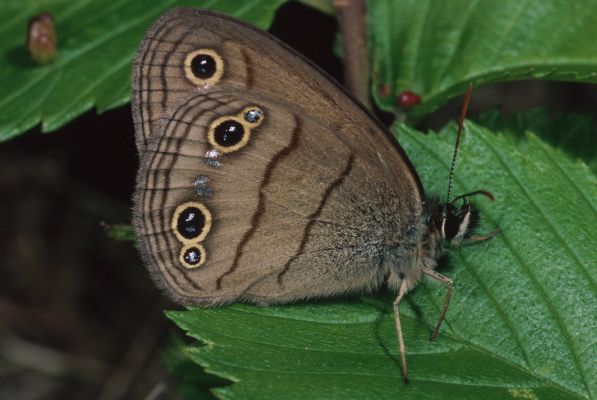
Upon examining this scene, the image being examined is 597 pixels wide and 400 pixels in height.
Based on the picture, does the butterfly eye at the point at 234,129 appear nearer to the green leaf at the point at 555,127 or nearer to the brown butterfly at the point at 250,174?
the brown butterfly at the point at 250,174

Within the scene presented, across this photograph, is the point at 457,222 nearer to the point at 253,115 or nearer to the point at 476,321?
the point at 476,321

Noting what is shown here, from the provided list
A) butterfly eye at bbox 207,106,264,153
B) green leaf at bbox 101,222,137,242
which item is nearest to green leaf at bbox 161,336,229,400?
green leaf at bbox 101,222,137,242

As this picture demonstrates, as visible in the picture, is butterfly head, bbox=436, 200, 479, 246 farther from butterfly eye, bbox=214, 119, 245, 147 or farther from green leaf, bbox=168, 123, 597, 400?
butterfly eye, bbox=214, 119, 245, 147

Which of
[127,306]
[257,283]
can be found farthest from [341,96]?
[127,306]

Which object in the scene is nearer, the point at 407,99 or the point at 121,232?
the point at 121,232

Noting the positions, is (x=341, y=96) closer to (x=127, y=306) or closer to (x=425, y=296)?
(x=425, y=296)

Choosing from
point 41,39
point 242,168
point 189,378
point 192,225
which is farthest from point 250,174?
point 41,39
